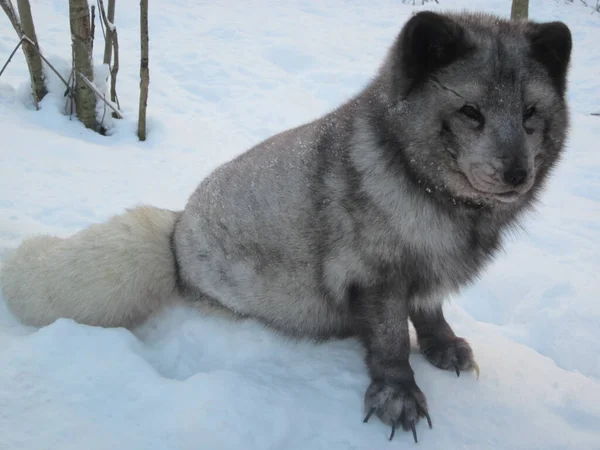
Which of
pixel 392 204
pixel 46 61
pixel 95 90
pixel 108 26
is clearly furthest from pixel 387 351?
pixel 108 26

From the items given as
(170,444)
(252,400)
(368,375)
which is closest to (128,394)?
(170,444)

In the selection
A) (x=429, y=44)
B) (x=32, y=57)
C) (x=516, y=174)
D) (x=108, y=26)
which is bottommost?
(x=32, y=57)

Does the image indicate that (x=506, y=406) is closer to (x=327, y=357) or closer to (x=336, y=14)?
(x=327, y=357)

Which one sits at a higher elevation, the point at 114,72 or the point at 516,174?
the point at 516,174

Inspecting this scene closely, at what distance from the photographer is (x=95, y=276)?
302 cm

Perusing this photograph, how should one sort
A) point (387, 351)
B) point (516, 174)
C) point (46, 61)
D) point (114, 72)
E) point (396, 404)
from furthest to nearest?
point (114, 72), point (46, 61), point (387, 351), point (396, 404), point (516, 174)

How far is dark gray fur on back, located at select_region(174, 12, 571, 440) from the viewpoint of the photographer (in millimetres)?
2295

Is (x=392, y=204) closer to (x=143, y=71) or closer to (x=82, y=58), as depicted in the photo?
(x=143, y=71)

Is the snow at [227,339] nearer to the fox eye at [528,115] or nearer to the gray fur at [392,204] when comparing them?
the gray fur at [392,204]

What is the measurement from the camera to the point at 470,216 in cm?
255

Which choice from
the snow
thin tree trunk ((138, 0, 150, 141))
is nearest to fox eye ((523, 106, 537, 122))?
the snow

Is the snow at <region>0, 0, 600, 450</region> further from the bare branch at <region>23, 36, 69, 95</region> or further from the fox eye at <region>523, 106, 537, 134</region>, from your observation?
the fox eye at <region>523, 106, 537, 134</region>

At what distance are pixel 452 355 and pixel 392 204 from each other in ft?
3.32

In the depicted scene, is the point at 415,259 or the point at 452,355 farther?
the point at 452,355
